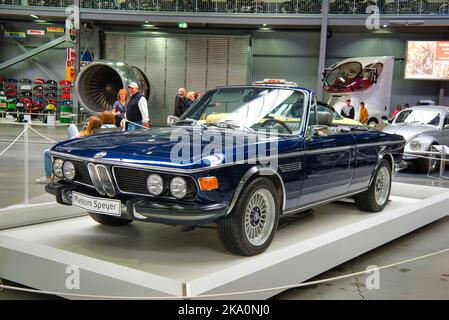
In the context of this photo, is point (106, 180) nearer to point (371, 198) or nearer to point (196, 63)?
point (371, 198)

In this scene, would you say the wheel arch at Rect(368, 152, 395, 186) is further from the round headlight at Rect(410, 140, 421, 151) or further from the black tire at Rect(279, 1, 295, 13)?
the black tire at Rect(279, 1, 295, 13)

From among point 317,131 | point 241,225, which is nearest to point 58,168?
point 241,225

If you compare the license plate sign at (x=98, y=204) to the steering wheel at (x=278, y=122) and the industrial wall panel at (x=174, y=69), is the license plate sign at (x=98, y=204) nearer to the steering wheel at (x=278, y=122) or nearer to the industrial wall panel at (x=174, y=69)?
the steering wheel at (x=278, y=122)

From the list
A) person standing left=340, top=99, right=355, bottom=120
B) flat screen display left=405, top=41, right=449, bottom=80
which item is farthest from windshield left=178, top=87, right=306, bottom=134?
flat screen display left=405, top=41, right=449, bottom=80

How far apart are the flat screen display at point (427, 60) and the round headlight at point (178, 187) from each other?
68.0 ft

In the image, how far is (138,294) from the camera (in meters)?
3.12

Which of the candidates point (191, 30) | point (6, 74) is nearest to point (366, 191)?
point (191, 30)

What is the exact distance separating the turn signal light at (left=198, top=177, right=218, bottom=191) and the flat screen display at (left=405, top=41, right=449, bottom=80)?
67.6 feet

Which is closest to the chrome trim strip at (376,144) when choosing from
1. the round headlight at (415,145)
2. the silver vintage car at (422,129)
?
the silver vintage car at (422,129)

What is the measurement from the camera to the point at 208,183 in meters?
3.68

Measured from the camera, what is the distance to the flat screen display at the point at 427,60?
71.1 feet
